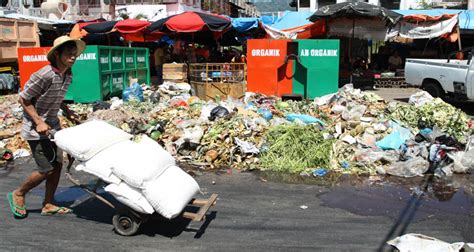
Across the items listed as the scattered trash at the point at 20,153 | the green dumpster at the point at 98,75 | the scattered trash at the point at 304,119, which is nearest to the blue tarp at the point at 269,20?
the green dumpster at the point at 98,75

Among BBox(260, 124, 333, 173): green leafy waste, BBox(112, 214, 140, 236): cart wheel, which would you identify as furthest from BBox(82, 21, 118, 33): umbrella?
BBox(112, 214, 140, 236): cart wheel

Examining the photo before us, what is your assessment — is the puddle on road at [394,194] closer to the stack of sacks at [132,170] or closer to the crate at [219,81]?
the stack of sacks at [132,170]

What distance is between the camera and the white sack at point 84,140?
4.02 m

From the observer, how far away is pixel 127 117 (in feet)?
27.9

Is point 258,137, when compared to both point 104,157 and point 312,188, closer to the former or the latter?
point 312,188

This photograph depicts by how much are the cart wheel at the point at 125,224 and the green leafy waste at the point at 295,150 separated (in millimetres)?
2902

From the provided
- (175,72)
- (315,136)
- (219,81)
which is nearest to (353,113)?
(315,136)

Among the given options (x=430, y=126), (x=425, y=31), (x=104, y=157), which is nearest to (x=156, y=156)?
(x=104, y=157)

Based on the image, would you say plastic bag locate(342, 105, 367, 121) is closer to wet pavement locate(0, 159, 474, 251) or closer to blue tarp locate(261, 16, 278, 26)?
wet pavement locate(0, 159, 474, 251)

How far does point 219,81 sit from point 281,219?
793 cm

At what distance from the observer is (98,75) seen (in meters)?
10.7

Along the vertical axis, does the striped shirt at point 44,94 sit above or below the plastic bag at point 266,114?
above

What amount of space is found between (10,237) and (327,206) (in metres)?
3.34

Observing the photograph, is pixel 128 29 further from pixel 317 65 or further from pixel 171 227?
pixel 171 227
